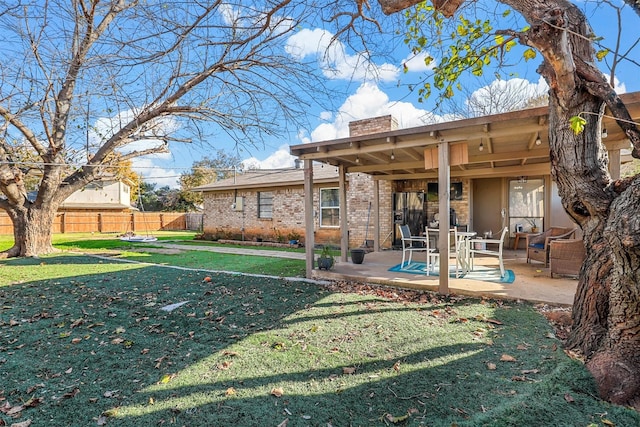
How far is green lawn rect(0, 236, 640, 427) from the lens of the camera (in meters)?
2.47

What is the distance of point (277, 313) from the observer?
476 cm

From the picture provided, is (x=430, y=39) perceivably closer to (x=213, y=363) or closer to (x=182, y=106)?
(x=213, y=363)

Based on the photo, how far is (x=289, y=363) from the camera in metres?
3.28

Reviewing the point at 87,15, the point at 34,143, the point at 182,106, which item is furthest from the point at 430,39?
the point at 34,143

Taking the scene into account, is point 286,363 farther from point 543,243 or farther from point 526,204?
point 526,204

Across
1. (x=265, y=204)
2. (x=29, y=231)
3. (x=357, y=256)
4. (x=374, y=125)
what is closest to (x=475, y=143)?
(x=357, y=256)

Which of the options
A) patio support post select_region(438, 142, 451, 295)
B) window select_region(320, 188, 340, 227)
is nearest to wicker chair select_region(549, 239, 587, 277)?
patio support post select_region(438, 142, 451, 295)

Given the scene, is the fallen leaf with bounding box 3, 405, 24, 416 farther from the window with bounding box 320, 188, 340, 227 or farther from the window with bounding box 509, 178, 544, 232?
the window with bounding box 509, 178, 544, 232

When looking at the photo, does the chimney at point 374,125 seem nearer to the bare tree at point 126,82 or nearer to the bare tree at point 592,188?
Answer: the bare tree at point 126,82

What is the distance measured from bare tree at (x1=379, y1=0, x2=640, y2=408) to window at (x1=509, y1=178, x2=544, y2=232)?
7.72 m

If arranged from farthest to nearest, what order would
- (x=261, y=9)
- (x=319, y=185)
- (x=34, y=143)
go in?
(x=319, y=185)
(x=34, y=143)
(x=261, y=9)

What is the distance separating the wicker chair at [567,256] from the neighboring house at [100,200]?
2838 cm

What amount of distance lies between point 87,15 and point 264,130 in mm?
4694

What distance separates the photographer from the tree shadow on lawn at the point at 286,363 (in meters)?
2.48
